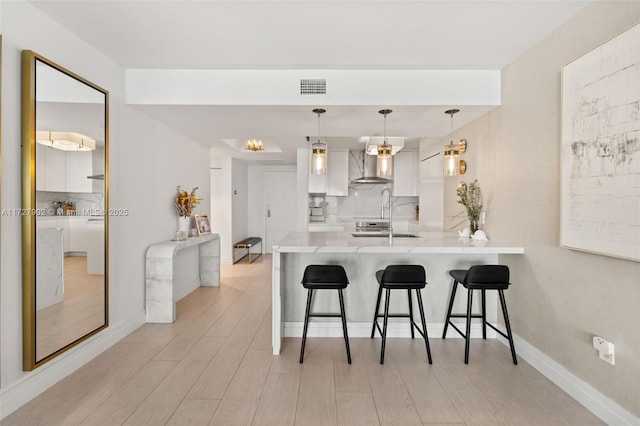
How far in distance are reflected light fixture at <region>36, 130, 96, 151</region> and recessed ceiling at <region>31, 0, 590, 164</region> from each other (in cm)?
79

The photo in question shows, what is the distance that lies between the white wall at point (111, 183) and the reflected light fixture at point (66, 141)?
0.15 meters

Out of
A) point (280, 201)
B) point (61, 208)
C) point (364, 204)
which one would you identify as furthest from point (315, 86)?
point (280, 201)

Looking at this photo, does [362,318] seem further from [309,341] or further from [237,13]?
[237,13]

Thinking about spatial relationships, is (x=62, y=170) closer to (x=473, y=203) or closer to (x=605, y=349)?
(x=473, y=203)

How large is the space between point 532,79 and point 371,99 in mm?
1288

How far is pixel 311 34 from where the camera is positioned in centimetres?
252

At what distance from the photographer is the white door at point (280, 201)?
8109mm

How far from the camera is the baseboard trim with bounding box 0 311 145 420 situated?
6.85 ft

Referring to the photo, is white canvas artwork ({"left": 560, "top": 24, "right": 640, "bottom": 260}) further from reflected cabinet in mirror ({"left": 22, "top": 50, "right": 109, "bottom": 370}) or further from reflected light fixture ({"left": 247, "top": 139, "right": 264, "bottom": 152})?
reflected light fixture ({"left": 247, "top": 139, "right": 264, "bottom": 152})

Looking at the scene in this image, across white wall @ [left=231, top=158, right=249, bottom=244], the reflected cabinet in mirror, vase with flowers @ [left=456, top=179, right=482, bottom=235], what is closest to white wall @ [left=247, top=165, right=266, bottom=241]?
white wall @ [left=231, top=158, right=249, bottom=244]

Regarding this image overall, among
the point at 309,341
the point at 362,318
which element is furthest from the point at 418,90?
the point at 309,341

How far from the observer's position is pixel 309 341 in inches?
126

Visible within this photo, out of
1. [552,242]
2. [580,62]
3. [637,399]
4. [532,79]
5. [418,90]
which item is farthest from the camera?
[418,90]

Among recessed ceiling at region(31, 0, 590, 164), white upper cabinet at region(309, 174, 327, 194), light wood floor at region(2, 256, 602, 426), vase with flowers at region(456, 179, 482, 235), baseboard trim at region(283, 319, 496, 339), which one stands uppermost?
recessed ceiling at region(31, 0, 590, 164)
